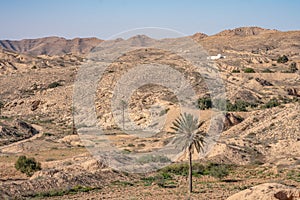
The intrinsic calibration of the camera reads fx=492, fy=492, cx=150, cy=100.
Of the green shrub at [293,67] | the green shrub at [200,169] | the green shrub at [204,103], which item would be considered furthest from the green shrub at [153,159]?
the green shrub at [293,67]

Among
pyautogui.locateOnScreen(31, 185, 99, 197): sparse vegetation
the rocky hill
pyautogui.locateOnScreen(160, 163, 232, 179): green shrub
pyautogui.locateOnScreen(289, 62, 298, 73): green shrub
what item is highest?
pyautogui.locateOnScreen(289, 62, 298, 73): green shrub

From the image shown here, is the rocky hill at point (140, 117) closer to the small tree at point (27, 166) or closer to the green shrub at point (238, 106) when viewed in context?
the green shrub at point (238, 106)

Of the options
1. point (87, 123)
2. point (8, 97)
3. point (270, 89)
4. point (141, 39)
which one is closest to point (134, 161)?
point (87, 123)

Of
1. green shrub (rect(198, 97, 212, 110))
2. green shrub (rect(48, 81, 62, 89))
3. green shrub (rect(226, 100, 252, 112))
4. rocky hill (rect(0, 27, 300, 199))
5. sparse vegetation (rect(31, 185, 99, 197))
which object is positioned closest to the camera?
sparse vegetation (rect(31, 185, 99, 197))

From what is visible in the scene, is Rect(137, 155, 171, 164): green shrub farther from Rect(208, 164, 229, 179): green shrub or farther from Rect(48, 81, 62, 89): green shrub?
Rect(48, 81, 62, 89): green shrub

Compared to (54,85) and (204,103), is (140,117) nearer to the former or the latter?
(204,103)

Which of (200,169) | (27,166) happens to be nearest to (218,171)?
(200,169)

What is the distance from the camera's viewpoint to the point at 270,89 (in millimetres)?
59875

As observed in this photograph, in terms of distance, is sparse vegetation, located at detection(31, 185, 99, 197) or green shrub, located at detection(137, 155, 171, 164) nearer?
sparse vegetation, located at detection(31, 185, 99, 197)

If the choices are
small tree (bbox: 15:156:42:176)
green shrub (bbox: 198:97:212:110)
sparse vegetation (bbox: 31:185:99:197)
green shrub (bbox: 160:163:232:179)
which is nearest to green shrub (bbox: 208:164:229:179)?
green shrub (bbox: 160:163:232:179)

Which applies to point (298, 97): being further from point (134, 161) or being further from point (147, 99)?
point (134, 161)

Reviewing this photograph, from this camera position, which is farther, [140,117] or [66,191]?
[140,117]

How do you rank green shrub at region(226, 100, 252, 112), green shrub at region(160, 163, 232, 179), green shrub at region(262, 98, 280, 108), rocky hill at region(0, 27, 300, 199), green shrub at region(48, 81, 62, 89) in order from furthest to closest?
green shrub at region(48, 81, 62, 89)
green shrub at region(262, 98, 280, 108)
green shrub at region(226, 100, 252, 112)
green shrub at region(160, 163, 232, 179)
rocky hill at region(0, 27, 300, 199)

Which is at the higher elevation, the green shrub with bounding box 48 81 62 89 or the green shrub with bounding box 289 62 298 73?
the green shrub with bounding box 289 62 298 73
